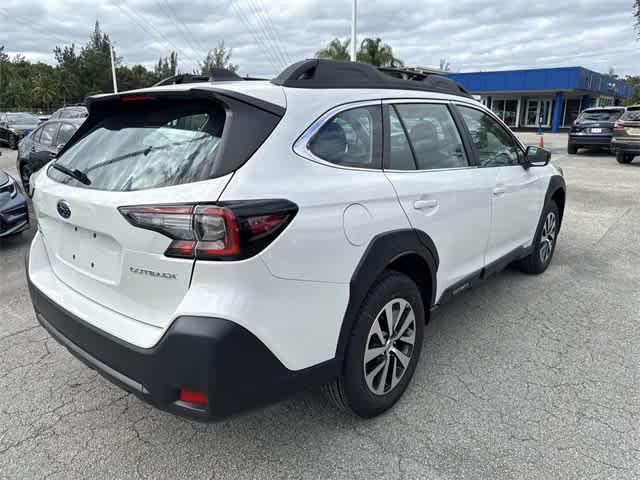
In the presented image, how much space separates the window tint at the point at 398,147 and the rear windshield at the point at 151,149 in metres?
1.01

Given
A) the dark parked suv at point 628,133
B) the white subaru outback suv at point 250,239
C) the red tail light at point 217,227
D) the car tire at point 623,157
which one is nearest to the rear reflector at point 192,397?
the white subaru outback suv at point 250,239

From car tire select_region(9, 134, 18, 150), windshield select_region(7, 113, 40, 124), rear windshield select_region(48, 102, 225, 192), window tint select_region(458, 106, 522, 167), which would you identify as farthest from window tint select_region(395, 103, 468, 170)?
windshield select_region(7, 113, 40, 124)

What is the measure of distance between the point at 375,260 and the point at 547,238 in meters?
3.26

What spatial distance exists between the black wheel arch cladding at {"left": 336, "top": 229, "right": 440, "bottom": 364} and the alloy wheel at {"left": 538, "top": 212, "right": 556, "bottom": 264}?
261 cm

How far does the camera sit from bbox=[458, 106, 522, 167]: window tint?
3.52 metres

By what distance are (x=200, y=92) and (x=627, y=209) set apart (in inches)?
336

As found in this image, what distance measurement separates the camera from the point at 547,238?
16.1 feet

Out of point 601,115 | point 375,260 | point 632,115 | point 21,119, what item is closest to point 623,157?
point 632,115

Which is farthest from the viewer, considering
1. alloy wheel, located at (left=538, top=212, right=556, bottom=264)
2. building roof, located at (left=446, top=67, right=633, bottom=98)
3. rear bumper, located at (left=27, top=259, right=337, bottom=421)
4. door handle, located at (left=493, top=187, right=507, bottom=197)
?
building roof, located at (left=446, top=67, right=633, bottom=98)

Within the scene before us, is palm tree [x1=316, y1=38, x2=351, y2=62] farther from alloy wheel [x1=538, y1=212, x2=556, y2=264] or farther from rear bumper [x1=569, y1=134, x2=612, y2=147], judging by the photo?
alloy wheel [x1=538, y1=212, x2=556, y2=264]

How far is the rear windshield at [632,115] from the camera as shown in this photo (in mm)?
13981

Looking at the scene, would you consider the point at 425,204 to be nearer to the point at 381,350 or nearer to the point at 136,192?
the point at 381,350

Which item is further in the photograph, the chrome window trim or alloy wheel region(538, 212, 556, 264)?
alloy wheel region(538, 212, 556, 264)

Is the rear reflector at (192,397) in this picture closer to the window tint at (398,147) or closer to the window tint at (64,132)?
the window tint at (398,147)
